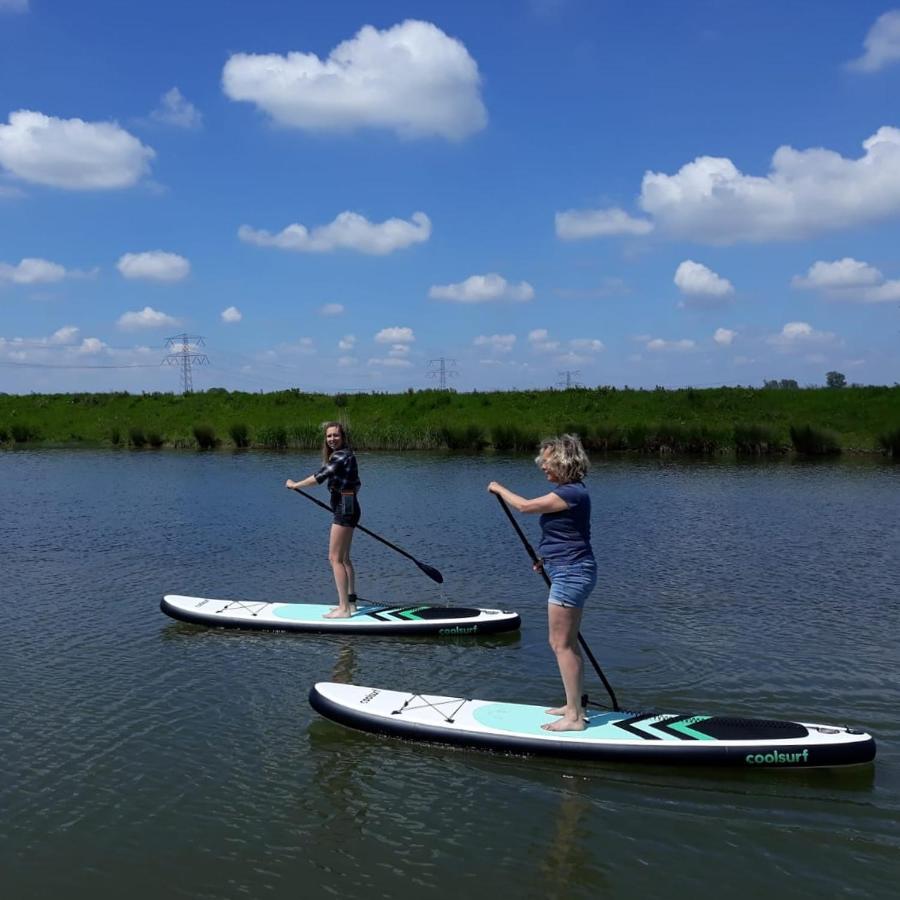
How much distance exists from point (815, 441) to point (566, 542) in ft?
108

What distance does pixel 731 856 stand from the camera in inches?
216

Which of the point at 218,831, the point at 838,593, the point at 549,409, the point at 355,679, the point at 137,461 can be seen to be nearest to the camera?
the point at 218,831

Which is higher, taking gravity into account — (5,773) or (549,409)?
(549,409)

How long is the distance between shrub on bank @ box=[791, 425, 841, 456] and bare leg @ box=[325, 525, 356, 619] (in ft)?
99.5

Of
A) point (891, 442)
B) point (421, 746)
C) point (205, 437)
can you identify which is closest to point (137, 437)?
point (205, 437)

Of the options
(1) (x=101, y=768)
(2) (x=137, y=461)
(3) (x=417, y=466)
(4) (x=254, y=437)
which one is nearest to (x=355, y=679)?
(1) (x=101, y=768)

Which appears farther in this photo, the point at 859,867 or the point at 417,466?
the point at 417,466

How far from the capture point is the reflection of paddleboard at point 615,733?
260 inches

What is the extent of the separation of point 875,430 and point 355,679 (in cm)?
3689

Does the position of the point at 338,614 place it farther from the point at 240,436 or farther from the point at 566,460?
the point at 240,436

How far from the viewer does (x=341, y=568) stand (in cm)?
1082

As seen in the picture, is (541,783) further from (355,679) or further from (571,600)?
(355,679)

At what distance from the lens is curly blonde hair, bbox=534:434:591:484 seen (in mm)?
6758

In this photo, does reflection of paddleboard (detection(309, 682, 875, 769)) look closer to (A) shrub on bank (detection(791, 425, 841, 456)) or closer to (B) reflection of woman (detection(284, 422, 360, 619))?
(B) reflection of woman (detection(284, 422, 360, 619))
